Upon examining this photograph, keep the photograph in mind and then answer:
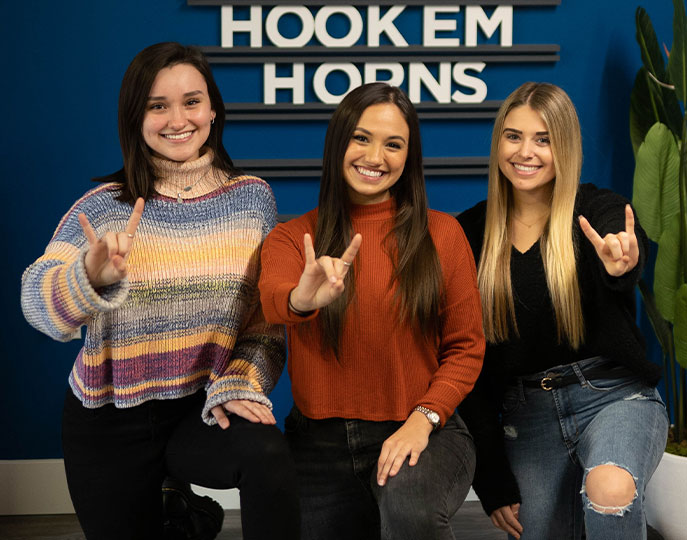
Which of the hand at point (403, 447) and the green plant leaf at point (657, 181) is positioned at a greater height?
the green plant leaf at point (657, 181)

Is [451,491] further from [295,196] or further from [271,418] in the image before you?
[295,196]

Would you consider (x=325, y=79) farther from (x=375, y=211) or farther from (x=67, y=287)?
(x=67, y=287)

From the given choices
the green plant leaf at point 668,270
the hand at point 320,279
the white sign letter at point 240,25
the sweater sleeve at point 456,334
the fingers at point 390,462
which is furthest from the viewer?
the white sign letter at point 240,25

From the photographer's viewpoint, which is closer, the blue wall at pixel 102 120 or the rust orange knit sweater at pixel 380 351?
the rust orange knit sweater at pixel 380 351

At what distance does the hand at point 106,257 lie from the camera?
59.0 inches

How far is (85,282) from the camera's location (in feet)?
4.97

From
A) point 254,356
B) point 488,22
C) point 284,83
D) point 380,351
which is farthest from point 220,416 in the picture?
point 488,22

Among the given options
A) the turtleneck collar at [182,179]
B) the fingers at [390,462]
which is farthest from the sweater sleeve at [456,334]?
the turtleneck collar at [182,179]

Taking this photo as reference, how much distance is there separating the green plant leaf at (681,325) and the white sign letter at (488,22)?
1.06 m

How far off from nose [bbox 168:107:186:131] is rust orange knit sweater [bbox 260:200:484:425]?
35 cm

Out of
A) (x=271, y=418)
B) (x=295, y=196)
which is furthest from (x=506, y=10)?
(x=271, y=418)

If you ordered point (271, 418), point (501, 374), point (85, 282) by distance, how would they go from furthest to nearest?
point (501, 374) → point (271, 418) → point (85, 282)

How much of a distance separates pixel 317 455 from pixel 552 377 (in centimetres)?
64

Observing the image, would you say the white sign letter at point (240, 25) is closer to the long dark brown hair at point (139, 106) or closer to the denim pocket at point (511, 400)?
the long dark brown hair at point (139, 106)
